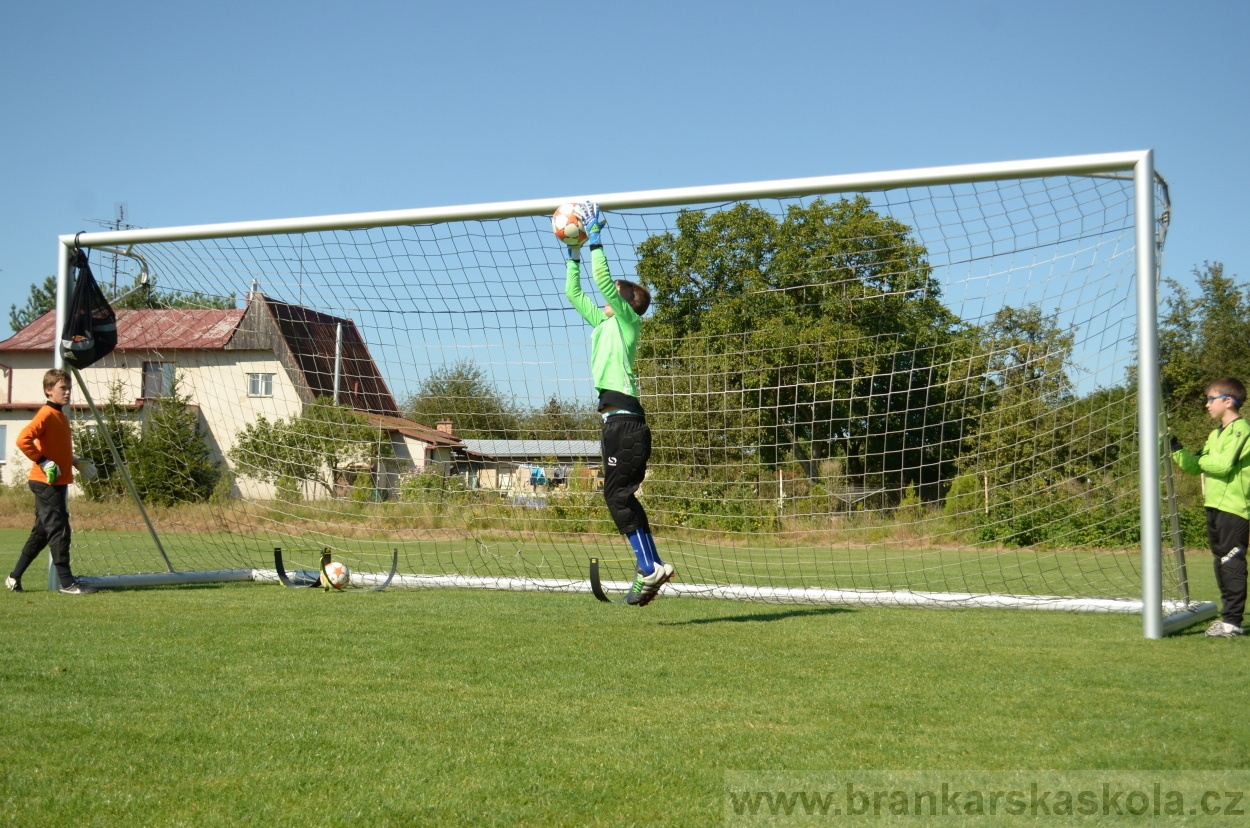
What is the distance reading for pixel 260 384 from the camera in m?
9.96

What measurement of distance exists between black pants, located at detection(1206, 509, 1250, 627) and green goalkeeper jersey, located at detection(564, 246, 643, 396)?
381 cm

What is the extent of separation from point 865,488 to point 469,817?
22.5ft

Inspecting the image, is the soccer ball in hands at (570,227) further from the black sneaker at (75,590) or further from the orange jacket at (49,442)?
the black sneaker at (75,590)

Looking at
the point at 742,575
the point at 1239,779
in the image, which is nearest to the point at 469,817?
the point at 1239,779

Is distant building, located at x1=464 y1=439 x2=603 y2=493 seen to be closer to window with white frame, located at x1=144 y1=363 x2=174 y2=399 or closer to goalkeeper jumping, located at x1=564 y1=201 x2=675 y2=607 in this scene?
window with white frame, located at x1=144 y1=363 x2=174 y2=399

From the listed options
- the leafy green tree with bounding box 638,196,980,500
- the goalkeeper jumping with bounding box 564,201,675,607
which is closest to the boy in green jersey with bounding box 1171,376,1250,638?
the leafy green tree with bounding box 638,196,980,500

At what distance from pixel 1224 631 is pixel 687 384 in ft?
16.1

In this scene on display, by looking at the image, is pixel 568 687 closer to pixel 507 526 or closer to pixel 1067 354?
pixel 1067 354

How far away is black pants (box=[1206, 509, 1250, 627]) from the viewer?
6.27 metres

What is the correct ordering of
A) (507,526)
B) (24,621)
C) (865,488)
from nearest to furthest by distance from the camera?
(24,621) < (865,488) < (507,526)

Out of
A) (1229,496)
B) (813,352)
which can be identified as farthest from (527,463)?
(1229,496)

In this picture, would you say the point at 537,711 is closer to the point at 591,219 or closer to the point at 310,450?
the point at 591,219

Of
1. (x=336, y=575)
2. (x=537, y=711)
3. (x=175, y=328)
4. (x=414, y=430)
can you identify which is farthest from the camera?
(x=175, y=328)

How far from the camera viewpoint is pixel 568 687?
449 cm
